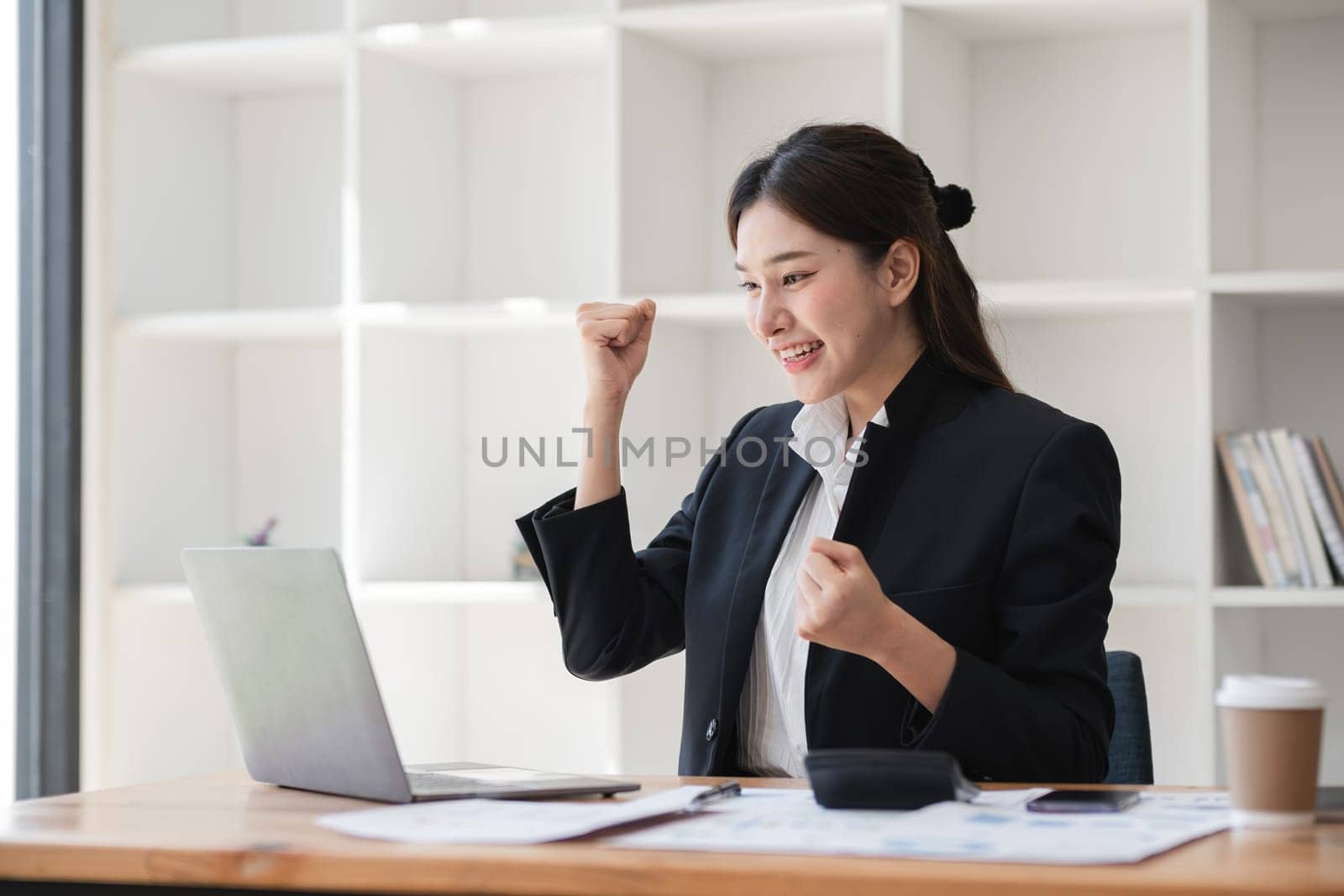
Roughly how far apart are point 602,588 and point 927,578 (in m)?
0.40

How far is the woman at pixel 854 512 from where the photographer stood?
1584 millimetres

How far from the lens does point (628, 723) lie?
266 centimetres

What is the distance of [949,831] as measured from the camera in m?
1.04

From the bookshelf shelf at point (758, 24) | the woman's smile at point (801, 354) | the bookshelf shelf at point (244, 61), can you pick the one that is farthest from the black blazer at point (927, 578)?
the bookshelf shelf at point (244, 61)

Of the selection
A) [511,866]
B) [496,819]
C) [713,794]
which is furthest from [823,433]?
[511,866]

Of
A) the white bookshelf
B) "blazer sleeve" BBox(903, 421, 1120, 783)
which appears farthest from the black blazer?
the white bookshelf

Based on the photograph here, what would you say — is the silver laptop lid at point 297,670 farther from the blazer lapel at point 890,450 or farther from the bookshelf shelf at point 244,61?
the bookshelf shelf at point 244,61

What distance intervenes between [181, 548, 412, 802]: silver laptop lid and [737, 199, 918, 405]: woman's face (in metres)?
0.71

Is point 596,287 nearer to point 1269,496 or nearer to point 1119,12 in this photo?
point 1119,12

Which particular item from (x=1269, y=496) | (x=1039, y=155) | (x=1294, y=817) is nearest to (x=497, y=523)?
(x=1039, y=155)

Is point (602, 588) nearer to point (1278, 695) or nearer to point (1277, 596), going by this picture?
point (1278, 695)

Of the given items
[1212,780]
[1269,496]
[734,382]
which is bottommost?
[1212,780]

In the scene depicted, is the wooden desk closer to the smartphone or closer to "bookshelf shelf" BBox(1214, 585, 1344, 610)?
the smartphone

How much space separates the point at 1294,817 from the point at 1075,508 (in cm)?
57
